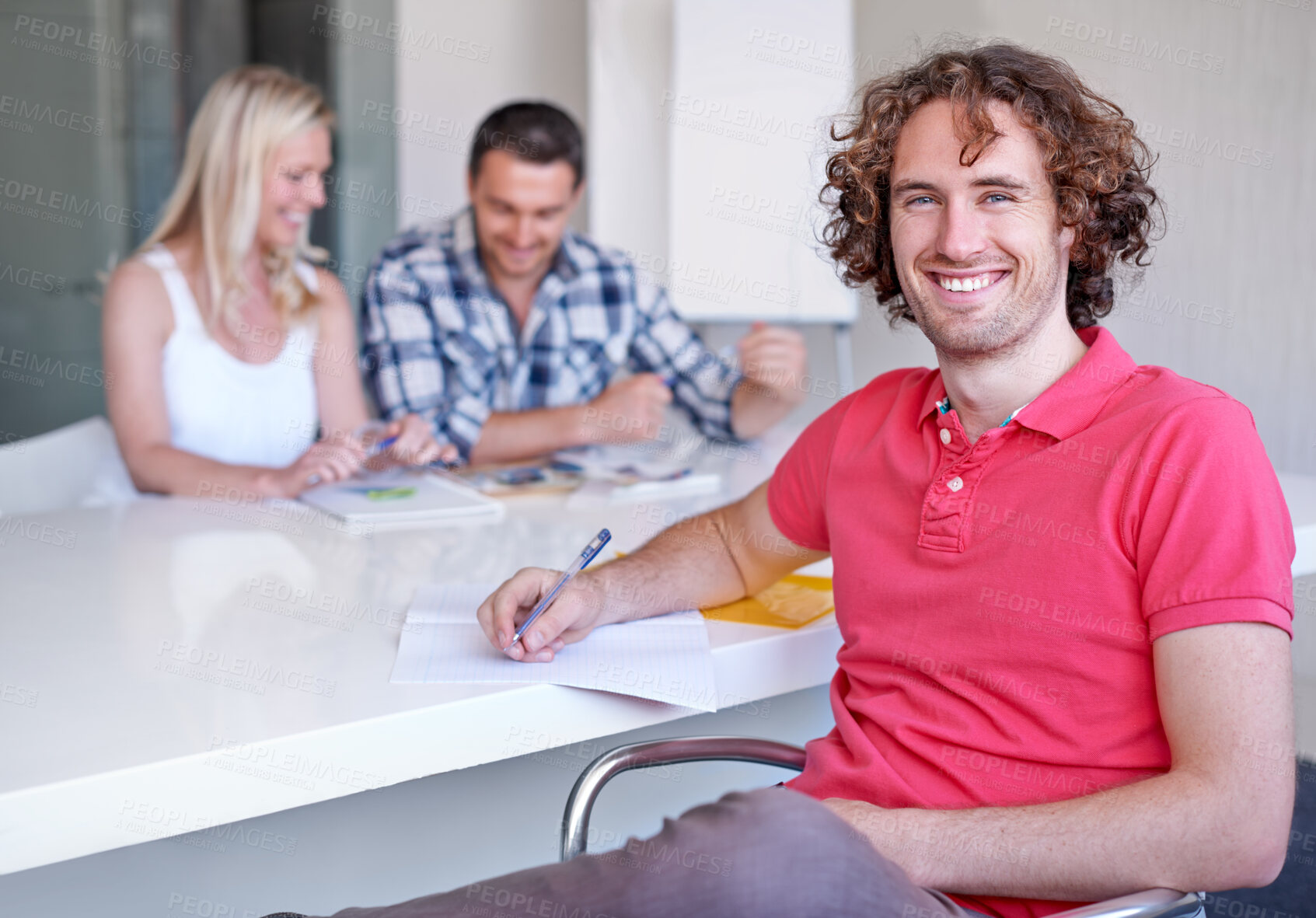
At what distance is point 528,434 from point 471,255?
1.61 feet

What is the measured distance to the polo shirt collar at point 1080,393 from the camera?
1.06 m

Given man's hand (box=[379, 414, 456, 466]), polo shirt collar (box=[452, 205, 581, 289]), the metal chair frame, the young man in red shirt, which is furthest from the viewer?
polo shirt collar (box=[452, 205, 581, 289])

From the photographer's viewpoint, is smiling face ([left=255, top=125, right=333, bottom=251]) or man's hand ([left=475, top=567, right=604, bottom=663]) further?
smiling face ([left=255, top=125, right=333, bottom=251])

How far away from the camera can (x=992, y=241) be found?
1.13 metres

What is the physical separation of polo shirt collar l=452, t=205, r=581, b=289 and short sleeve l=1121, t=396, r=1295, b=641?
193 centimetres

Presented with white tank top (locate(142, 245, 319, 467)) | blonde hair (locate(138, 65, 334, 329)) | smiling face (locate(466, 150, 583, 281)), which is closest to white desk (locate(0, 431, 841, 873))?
white tank top (locate(142, 245, 319, 467))

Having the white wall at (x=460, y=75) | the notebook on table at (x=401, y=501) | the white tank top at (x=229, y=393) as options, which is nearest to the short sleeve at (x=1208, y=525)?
the notebook on table at (x=401, y=501)

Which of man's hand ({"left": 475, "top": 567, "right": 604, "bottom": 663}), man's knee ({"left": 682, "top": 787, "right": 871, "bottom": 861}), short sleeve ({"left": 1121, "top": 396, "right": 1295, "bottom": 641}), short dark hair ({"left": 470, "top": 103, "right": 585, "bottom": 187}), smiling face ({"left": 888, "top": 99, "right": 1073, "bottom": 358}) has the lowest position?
man's knee ({"left": 682, "top": 787, "right": 871, "bottom": 861})

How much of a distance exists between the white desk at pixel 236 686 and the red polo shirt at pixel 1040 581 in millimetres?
155

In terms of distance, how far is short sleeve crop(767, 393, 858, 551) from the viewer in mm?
1306

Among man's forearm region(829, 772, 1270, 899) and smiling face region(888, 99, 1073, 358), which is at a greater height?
smiling face region(888, 99, 1073, 358)

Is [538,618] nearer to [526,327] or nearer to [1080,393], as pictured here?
[1080,393]

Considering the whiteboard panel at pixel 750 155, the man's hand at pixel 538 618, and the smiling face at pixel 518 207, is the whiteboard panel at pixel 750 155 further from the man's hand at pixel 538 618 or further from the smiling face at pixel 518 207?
the man's hand at pixel 538 618

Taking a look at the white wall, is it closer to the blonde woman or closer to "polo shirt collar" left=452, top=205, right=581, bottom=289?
"polo shirt collar" left=452, top=205, right=581, bottom=289
